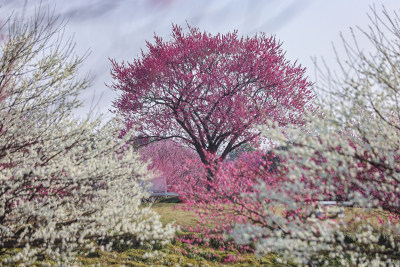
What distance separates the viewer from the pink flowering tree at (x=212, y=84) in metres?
14.2

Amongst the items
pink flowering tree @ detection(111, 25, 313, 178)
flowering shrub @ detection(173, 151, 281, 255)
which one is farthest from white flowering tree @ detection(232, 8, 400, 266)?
pink flowering tree @ detection(111, 25, 313, 178)

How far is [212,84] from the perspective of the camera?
1470cm

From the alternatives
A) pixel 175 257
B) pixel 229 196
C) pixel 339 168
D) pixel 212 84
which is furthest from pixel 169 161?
pixel 339 168

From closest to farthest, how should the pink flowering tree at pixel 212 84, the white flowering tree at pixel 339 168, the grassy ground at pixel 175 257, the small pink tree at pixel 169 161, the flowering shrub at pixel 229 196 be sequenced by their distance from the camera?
the white flowering tree at pixel 339 168 < the flowering shrub at pixel 229 196 < the grassy ground at pixel 175 257 < the pink flowering tree at pixel 212 84 < the small pink tree at pixel 169 161

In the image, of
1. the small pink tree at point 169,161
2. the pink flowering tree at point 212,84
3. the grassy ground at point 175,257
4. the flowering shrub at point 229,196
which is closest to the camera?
the flowering shrub at point 229,196

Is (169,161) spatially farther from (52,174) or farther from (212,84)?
(52,174)

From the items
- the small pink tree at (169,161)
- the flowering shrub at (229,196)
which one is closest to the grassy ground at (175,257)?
the flowering shrub at (229,196)

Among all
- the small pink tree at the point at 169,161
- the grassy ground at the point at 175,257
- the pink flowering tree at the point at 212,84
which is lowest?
the grassy ground at the point at 175,257

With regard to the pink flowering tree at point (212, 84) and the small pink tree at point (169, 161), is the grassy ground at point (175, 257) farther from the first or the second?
the small pink tree at point (169, 161)

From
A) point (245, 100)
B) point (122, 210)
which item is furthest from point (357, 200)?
point (245, 100)

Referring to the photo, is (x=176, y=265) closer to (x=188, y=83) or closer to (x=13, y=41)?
(x=13, y=41)

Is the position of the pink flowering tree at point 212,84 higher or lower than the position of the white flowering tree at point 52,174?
higher

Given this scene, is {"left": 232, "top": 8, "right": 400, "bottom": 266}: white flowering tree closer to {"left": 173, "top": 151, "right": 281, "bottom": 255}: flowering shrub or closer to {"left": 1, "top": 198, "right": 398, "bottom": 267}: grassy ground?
{"left": 173, "top": 151, "right": 281, "bottom": 255}: flowering shrub

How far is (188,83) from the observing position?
47.1ft
